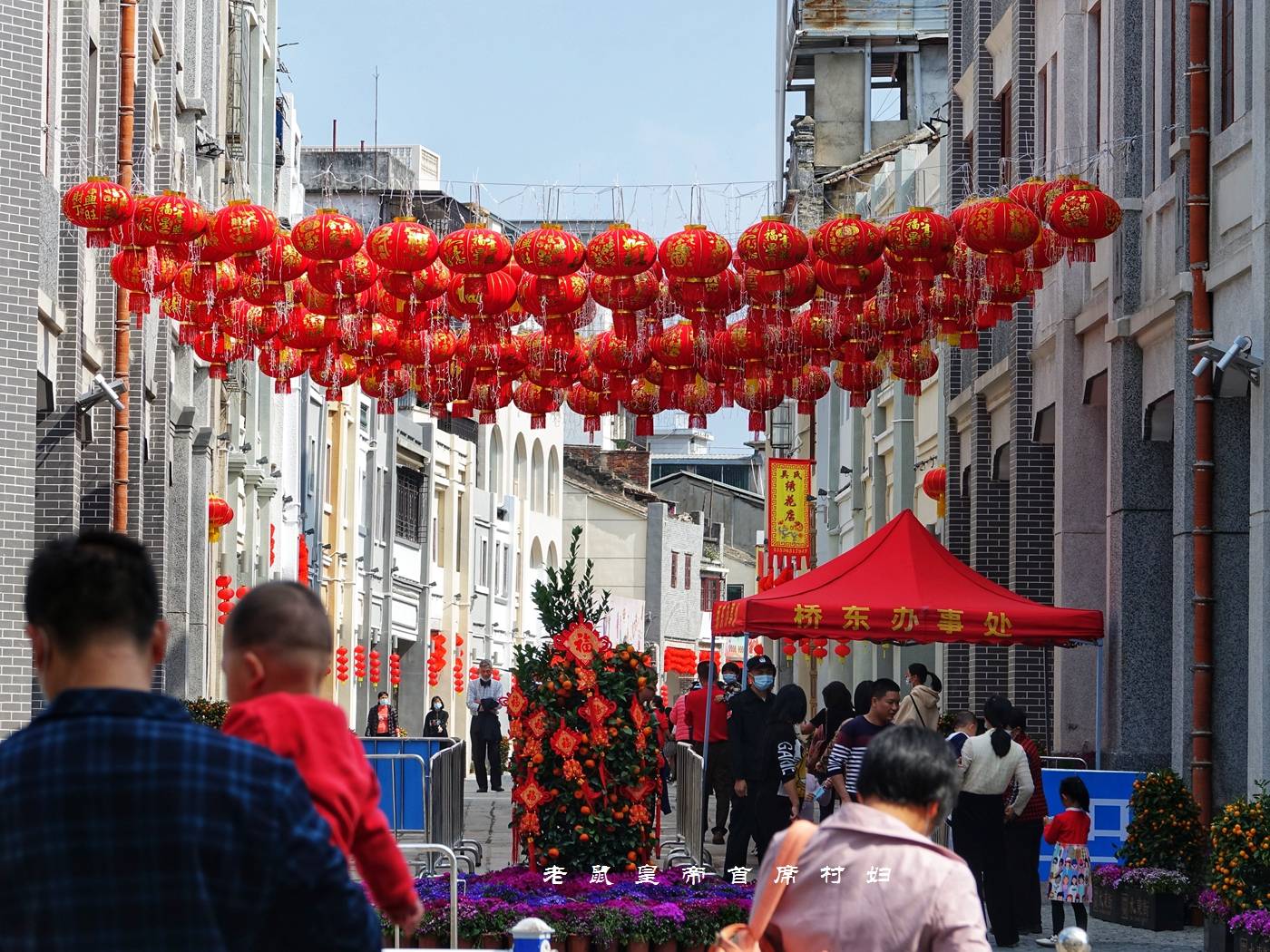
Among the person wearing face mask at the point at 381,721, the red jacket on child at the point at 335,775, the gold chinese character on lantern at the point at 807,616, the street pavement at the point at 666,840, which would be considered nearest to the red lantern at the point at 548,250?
the gold chinese character on lantern at the point at 807,616

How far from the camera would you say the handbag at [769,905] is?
534cm

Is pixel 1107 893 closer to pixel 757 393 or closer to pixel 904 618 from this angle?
pixel 904 618

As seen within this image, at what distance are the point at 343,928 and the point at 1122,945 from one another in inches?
469

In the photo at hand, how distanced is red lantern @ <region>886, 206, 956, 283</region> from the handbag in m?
11.9

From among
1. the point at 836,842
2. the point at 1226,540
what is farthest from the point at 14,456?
the point at 836,842

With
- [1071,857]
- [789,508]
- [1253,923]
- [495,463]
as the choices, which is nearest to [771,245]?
[1071,857]

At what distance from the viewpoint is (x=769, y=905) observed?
5.37 metres

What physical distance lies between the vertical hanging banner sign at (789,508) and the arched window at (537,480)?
100ft

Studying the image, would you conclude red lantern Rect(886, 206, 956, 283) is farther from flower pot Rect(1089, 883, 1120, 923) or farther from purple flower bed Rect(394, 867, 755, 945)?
purple flower bed Rect(394, 867, 755, 945)

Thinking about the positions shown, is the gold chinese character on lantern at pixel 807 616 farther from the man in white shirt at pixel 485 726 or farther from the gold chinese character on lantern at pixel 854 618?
the man in white shirt at pixel 485 726

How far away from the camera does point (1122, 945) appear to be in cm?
1470

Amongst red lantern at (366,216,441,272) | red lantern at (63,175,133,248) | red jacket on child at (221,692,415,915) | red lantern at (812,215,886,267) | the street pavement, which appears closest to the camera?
red jacket on child at (221,692,415,915)

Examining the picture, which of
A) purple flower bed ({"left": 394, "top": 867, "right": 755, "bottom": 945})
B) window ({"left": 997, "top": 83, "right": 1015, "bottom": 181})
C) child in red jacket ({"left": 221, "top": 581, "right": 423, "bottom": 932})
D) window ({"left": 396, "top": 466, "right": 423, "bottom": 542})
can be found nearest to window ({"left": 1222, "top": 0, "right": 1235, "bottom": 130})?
purple flower bed ({"left": 394, "top": 867, "right": 755, "bottom": 945})

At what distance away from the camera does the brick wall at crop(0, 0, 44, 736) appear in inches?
682
